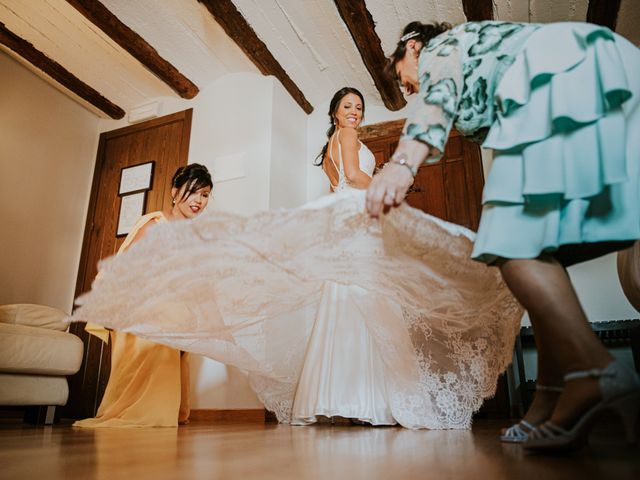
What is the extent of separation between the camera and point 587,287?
285 cm

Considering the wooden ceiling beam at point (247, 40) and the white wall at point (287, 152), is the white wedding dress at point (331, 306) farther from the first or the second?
the wooden ceiling beam at point (247, 40)

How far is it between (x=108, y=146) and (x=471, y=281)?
158 inches

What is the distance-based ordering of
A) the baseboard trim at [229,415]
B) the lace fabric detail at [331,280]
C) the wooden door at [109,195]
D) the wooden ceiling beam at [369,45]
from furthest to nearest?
the wooden door at [109,195], the wooden ceiling beam at [369,45], the baseboard trim at [229,415], the lace fabric detail at [331,280]

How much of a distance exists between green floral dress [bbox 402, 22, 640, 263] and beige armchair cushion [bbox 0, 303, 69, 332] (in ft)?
7.82

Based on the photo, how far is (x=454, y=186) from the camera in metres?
3.28

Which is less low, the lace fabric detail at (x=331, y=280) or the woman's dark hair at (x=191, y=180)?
the woman's dark hair at (x=191, y=180)

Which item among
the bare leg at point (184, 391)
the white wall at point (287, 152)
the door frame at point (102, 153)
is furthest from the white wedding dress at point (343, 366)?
the door frame at point (102, 153)

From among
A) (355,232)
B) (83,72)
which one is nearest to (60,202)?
(83,72)

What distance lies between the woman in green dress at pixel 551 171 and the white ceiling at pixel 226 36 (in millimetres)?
2252

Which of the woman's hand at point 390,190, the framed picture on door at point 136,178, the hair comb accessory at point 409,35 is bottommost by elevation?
the woman's hand at point 390,190

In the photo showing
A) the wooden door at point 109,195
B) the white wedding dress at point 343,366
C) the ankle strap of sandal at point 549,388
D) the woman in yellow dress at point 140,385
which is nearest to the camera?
the ankle strap of sandal at point 549,388

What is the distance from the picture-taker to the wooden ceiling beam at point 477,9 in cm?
275

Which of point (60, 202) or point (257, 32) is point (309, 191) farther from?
point (60, 202)

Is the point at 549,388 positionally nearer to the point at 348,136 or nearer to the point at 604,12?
the point at 348,136
